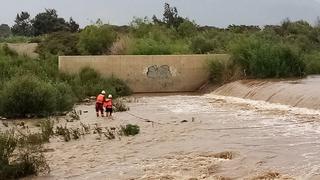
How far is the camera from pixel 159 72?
3909 cm

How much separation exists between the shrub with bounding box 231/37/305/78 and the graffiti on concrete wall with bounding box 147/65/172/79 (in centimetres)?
498

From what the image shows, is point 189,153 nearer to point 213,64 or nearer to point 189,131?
point 189,131

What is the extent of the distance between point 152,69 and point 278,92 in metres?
13.9

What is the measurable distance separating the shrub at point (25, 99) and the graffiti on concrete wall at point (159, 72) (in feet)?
50.3

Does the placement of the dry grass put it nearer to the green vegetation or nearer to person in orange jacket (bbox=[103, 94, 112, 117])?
the green vegetation

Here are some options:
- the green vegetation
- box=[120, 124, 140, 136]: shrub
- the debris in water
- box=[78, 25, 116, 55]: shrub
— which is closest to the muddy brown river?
the debris in water

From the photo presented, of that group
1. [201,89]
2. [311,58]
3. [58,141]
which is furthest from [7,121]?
[311,58]

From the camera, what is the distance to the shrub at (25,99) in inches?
932

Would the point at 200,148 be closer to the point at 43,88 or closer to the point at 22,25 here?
the point at 43,88

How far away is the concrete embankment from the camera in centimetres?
2350

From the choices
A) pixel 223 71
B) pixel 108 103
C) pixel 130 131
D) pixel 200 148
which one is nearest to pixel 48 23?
pixel 223 71

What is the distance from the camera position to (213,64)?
125ft

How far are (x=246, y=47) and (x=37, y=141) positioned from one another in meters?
24.0


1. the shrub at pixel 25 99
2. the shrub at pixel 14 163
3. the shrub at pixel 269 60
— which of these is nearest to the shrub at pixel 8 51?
the shrub at pixel 269 60
